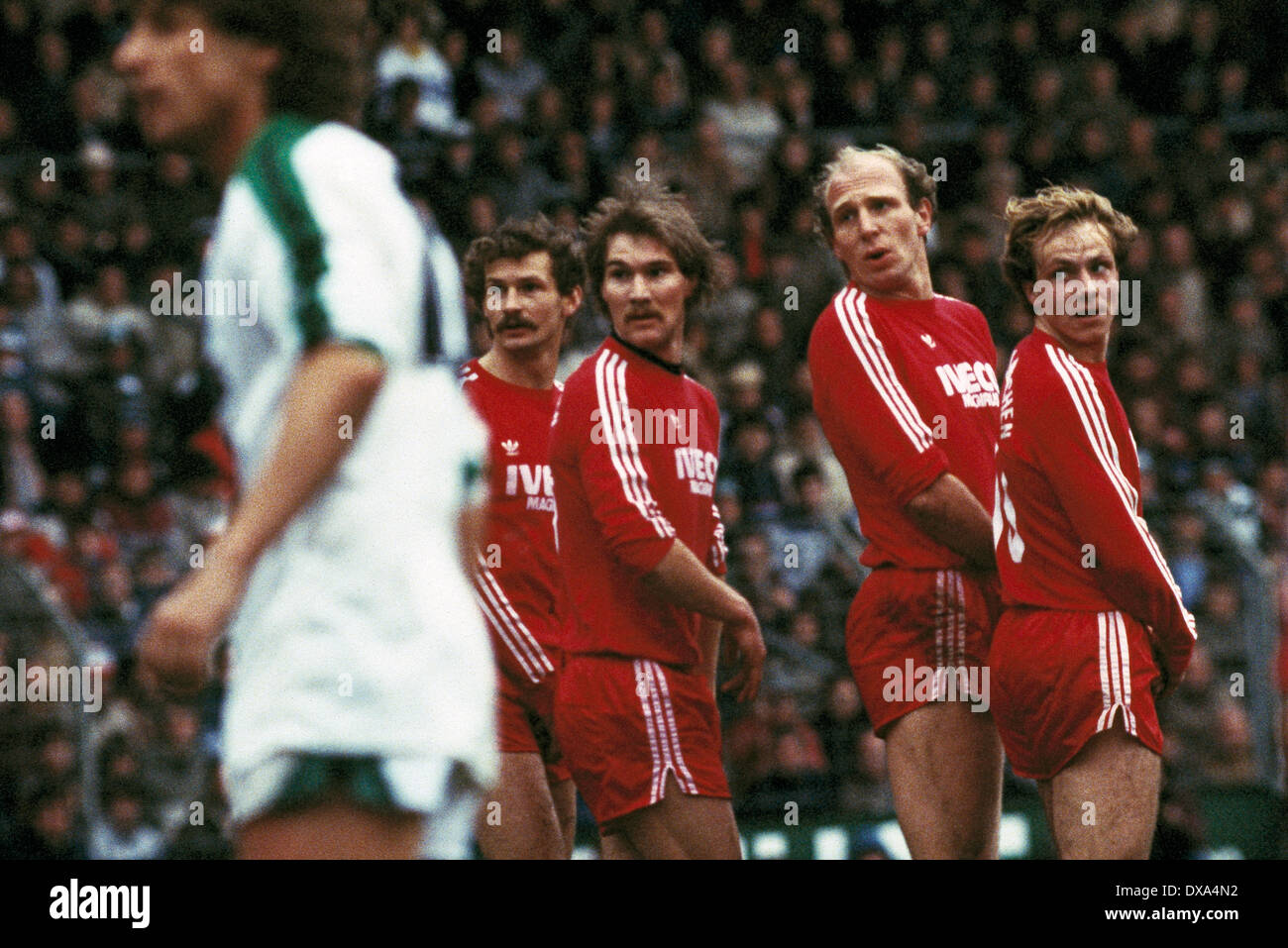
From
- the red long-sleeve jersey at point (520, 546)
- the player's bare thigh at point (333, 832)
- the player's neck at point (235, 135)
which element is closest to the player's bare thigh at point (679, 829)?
the red long-sleeve jersey at point (520, 546)

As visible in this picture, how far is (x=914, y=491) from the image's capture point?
510cm

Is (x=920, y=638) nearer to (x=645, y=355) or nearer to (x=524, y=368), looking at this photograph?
(x=645, y=355)

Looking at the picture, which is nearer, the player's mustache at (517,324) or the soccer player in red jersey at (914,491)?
the soccer player in red jersey at (914,491)

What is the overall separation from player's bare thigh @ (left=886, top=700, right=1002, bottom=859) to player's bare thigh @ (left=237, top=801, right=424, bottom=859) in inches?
107

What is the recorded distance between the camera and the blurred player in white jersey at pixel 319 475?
2.58m

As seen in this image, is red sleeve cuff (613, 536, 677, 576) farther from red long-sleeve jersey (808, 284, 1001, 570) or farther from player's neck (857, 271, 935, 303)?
player's neck (857, 271, 935, 303)

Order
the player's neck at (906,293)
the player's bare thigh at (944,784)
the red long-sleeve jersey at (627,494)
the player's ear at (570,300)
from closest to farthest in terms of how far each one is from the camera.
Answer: the player's bare thigh at (944,784) < the red long-sleeve jersey at (627,494) < the player's neck at (906,293) < the player's ear at (570,300)

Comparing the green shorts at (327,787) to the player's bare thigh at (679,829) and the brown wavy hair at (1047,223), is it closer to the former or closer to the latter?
the player's bare thigh at (679,829)

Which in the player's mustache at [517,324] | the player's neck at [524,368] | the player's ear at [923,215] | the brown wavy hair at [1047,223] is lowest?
the player's neck at [524,368]

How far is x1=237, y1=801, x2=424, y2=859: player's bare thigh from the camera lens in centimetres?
258

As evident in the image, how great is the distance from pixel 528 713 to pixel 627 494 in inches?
38.3

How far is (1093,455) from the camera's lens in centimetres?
486

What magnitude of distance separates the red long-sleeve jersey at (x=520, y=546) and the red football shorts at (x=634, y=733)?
503 mm

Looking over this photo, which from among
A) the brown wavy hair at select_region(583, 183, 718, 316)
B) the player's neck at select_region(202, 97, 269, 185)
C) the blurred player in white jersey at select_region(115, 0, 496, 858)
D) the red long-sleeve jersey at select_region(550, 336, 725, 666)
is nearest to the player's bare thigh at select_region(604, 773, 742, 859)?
the red long-sleeve jersey at select_region(550, 336, 725, 666)
